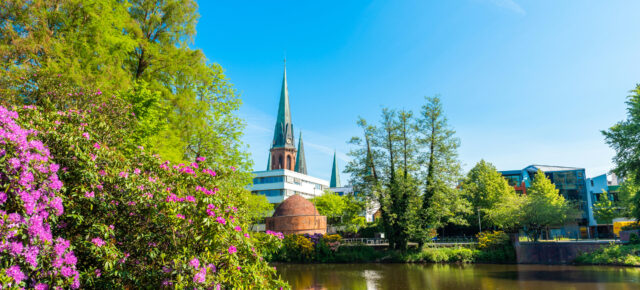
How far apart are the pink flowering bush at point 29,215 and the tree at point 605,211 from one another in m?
61.3

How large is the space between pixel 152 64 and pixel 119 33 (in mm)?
2559

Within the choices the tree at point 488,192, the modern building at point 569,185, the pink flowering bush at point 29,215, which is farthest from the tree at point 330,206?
the pink flowering bush at point 29,215

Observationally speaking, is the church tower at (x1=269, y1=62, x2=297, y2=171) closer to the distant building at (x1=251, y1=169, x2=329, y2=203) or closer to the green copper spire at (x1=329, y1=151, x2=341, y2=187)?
the distant building at (x1=251, y1=169, x2=329, y2=203)

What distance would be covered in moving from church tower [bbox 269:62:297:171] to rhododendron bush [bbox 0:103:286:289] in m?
85.6

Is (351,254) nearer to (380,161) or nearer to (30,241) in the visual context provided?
(380,161)

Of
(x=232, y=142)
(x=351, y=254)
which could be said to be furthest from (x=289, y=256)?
(x=232, y=142)

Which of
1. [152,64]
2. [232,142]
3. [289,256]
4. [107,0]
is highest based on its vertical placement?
[107,0]

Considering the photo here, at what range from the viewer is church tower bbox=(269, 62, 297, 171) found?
9294 centimetres

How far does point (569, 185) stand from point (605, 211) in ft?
41.0

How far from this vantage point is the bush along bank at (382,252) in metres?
32.8

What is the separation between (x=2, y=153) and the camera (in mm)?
5551

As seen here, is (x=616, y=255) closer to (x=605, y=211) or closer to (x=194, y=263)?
(x=605, y=211)

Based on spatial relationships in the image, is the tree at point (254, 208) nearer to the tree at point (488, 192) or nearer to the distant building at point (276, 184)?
the distant building at point (276, 184)

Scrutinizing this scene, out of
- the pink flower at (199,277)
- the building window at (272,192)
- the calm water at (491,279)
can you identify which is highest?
the building window at (272,192)
